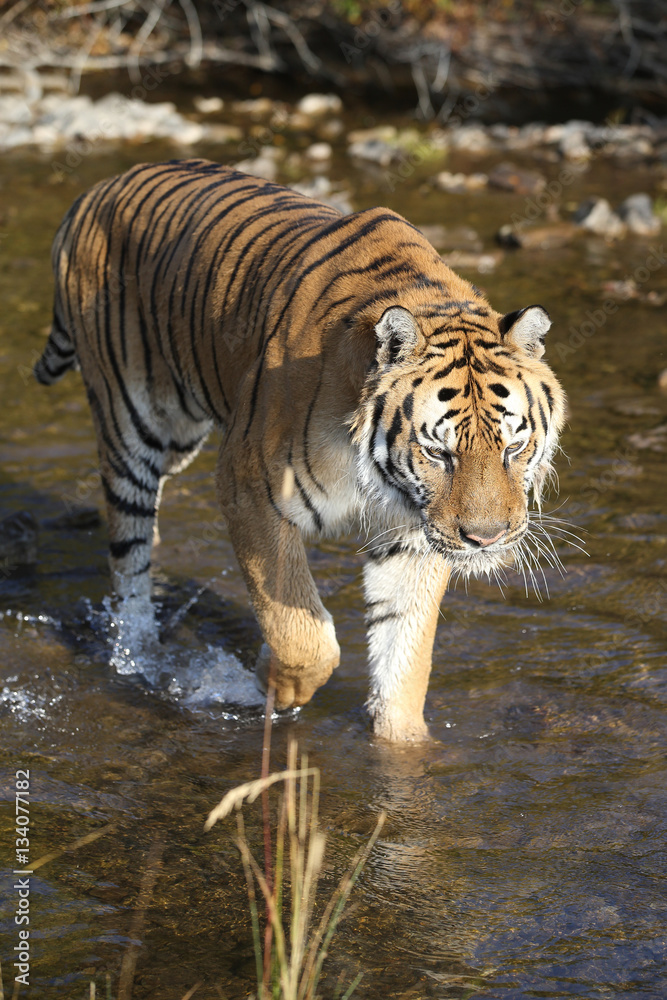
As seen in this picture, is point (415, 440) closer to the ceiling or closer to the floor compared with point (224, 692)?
closer to the ceiling

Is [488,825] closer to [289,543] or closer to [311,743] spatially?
[311,743]

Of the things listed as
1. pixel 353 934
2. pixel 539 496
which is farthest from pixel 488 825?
pixel 539 496

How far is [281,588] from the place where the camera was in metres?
3.10

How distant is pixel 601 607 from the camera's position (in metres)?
4.16

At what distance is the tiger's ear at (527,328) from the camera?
265cm

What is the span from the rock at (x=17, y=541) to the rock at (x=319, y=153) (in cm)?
639

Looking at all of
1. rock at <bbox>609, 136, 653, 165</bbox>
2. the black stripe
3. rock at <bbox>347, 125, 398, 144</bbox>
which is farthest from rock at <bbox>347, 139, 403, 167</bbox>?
the black stripe

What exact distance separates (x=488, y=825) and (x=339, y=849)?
1.40 ft

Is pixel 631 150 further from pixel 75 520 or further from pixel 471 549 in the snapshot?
pixel 471 549

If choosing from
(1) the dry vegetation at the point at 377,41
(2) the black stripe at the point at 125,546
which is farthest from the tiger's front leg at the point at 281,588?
(1) the dry vegetation at the point at 377,41

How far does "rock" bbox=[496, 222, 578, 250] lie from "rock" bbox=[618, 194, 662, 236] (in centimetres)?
43

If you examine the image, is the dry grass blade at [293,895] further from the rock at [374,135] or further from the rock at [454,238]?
the rock at [374,135]
